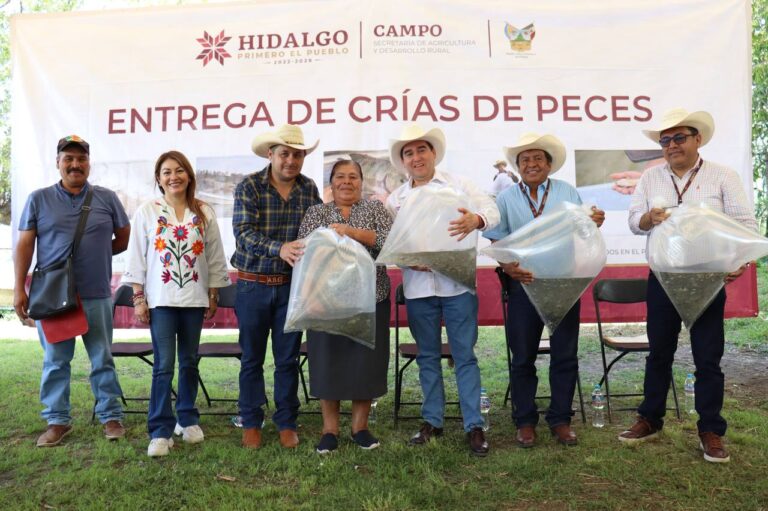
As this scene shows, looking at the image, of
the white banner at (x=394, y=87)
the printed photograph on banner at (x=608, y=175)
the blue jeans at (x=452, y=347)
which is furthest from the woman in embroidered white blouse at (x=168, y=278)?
the printed photograph on banner at (x=608, y=175)

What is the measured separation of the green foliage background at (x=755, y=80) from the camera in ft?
25.7

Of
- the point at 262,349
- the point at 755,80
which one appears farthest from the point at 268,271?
the point at 755,80

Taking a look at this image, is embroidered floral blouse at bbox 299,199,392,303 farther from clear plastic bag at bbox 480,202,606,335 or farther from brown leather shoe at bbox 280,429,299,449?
brown leather shoe at bbox 280,429,299,449

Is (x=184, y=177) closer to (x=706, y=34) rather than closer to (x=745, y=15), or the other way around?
(x=706, y=34)

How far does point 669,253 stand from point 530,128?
72.2 inches

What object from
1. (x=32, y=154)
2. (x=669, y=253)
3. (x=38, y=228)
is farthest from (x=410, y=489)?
(x=32, y=154)

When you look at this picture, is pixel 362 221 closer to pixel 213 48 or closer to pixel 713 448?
pixel 713 448

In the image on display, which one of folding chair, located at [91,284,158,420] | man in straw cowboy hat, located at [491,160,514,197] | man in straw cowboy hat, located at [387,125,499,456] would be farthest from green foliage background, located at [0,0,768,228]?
man in straw cowboy hat, located at [387,125,499,456]

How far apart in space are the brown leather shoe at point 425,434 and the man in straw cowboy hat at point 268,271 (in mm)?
574

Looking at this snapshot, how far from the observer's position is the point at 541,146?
2824 millimetres

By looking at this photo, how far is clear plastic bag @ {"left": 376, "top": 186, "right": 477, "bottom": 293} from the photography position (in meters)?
2.62

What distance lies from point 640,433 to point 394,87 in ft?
8.61

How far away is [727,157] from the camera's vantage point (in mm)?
4043

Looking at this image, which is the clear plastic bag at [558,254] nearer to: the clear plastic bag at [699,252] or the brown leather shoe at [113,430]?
the clear plastic bag at [699,252]
